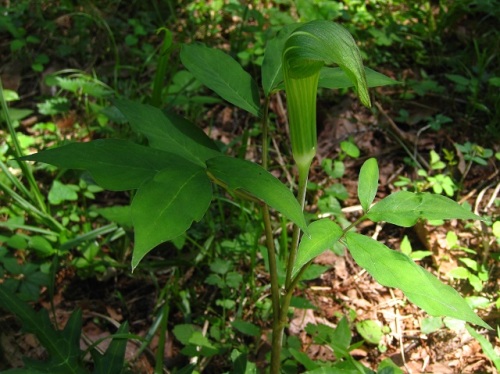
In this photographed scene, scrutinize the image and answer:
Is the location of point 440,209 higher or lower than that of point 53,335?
higher

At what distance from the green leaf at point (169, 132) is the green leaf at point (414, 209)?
16.2 inches

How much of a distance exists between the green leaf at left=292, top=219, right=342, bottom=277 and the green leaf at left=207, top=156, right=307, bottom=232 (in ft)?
0.28

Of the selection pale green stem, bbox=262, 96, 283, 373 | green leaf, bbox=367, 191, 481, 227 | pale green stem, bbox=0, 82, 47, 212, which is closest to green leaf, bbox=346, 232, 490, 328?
green leaf, bbox=367, 191, 481, 227

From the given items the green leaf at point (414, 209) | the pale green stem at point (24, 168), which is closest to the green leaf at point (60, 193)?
the pale green stem at point (24, 168)

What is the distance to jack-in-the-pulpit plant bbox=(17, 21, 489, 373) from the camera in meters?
0.87

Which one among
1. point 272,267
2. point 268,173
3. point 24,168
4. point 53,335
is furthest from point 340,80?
point 24,168

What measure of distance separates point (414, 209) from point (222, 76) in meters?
0.56

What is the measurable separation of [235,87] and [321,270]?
870 mm

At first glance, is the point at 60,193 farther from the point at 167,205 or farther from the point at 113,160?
the point at 167,205

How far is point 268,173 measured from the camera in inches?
38.8

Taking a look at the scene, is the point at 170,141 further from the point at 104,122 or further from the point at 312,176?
the point at 104,122

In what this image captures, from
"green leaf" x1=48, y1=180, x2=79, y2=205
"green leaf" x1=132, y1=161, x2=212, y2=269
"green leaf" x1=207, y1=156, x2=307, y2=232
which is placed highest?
"green leaf" x1=207, y1=156, x2=307, y2=232

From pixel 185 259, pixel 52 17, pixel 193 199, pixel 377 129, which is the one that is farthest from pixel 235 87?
pixel 52 17

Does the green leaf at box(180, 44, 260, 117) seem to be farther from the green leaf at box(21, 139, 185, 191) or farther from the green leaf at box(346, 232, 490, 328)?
the green leaf at box(346, 232, 490, 328)
